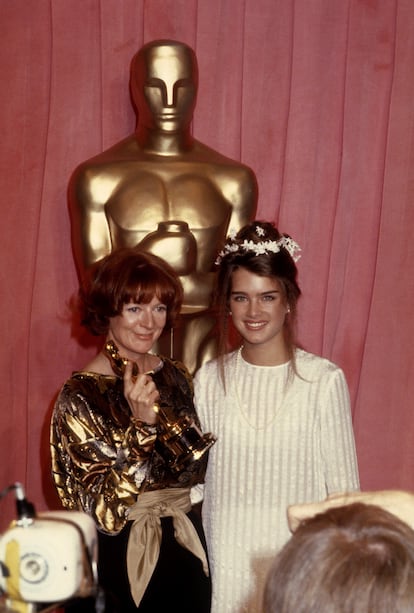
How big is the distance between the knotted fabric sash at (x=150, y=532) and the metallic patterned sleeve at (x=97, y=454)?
0.06 meters

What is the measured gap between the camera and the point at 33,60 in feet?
11.2

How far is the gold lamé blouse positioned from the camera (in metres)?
2.17

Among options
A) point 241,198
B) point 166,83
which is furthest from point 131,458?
point 166,83

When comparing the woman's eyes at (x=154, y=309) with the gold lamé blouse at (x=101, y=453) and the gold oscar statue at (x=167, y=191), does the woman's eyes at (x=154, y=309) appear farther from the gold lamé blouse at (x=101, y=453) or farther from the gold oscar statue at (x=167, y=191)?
the gold oscar statue at (x=167, y=191)

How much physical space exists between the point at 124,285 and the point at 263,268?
359 mm

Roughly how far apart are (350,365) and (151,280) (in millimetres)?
1456

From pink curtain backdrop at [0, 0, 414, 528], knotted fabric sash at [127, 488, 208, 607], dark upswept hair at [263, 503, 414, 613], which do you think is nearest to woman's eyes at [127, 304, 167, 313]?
knotted fabric sash at [127, 488, 208, 607]

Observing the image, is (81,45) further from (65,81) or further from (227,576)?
(227,576)

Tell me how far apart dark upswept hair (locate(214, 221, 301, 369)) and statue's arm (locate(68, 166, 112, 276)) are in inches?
25.9

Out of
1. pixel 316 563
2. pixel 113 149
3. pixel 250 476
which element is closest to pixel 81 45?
pixel 113 149

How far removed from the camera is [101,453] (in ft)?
7.25

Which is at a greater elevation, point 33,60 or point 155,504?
point 33,60

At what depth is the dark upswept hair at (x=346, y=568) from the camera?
102cm

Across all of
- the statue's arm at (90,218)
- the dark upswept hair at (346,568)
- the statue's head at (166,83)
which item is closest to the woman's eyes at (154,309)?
the statue's arm at (90,218)
